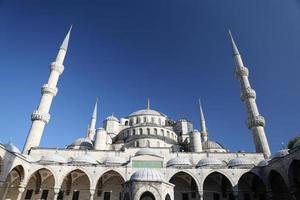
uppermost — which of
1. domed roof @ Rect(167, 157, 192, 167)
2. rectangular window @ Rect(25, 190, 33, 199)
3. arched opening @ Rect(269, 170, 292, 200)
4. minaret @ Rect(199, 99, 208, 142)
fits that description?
minaret @ Rect(199, 99, 208, 142)

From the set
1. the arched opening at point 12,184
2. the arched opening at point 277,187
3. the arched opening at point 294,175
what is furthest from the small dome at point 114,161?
the arched opening at point 294,175

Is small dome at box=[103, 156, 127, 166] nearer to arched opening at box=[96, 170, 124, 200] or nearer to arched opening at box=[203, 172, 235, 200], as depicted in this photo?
arched opening at box=[96, 170, 124, 200]

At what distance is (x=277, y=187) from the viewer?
2147 centimetres

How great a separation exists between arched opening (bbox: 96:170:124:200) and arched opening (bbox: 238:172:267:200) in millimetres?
12385

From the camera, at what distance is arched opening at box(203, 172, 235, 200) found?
77.2ft

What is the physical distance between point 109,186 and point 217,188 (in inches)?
449

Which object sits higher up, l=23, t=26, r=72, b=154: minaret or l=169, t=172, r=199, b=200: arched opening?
l=23, t=26, r=72, b=154: minaret

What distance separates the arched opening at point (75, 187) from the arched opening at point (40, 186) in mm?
1272

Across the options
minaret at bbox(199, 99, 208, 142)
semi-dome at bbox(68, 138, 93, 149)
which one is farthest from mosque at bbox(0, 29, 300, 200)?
minaret at bbox(199, 99, 208, 142)

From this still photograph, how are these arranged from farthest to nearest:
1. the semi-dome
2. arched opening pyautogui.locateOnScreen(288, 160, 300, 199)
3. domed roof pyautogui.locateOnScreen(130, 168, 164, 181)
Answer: the semi-dome
arched opening pyautogui.locateOnScreen(288, 160, 300, 199)
domed roof pyautogui.locateOnScreen(130, 168, 164, 181)

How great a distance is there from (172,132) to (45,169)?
18.5 metres

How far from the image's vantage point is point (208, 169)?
21969 millimetres

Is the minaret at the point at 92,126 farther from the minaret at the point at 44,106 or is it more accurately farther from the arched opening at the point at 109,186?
the arched opening at the point at 109,186

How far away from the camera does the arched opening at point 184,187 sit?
77.3ft
